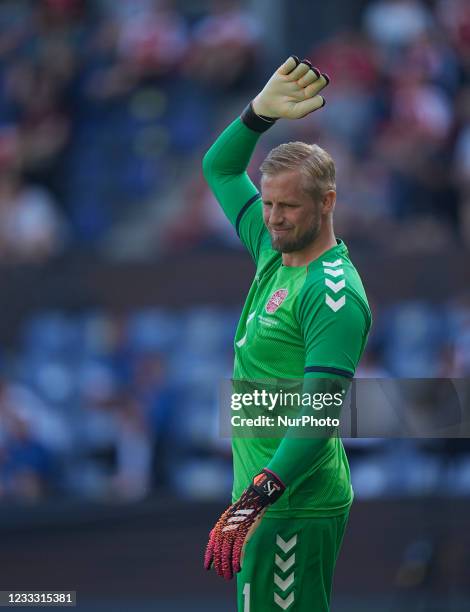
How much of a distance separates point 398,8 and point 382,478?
4280mm

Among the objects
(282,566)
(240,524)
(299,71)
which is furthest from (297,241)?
(282,566)

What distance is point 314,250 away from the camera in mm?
3670

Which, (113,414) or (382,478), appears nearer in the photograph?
(382,478)

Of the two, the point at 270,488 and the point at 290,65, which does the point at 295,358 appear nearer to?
the point at 270,488

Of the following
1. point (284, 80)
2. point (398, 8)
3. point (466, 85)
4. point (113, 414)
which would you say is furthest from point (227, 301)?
point (284, 80)

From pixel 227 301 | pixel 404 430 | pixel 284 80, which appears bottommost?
pixel 404 430

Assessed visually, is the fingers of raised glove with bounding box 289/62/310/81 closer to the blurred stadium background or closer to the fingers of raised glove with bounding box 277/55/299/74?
the fingers of raised glove with bounding box 277/55/299/74

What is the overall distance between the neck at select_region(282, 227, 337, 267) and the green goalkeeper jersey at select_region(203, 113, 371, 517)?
0.02 meters

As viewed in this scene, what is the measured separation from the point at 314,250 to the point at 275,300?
19cm

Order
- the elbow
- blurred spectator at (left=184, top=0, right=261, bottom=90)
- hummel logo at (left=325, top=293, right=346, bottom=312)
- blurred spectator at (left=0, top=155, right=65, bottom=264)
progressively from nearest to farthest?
hummel logo at (left=325, top=293, right=346, bottom=312), the elbow, blurred spectator at (left=0, top=155, right=65, bottom=264), blurred spectator at (left=184, top=0, right=261, bottom=90)

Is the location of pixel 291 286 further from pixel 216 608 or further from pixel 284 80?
pixel 216 608

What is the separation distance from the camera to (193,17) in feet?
34.4

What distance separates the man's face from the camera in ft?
11.7

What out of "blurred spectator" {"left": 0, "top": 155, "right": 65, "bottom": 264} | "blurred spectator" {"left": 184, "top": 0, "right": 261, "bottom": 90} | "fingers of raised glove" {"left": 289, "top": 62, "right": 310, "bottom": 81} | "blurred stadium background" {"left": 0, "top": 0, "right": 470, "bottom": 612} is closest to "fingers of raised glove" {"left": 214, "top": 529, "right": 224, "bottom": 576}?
"fingers of raised glove" {"left": 289, "top": 62, "right": 310, "bottom": 81}
